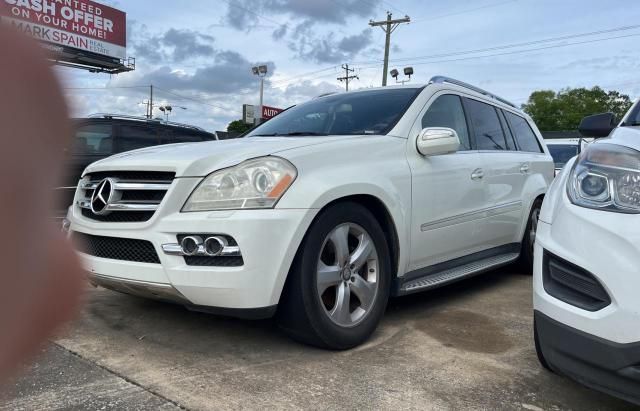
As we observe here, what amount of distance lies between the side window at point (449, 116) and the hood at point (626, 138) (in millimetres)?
1428

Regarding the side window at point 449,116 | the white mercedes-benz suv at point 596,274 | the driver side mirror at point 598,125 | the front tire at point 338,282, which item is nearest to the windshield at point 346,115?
the side window at point 449,116

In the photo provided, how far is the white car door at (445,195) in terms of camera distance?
3492 mm

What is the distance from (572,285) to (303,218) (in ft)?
4.12

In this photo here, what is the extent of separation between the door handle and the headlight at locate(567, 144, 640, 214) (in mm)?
1637

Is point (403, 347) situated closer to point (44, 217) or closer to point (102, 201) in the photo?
point (102, 201)

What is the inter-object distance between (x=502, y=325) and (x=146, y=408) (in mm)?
2302

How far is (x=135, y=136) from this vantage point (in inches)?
278

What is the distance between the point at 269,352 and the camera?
2.95 m

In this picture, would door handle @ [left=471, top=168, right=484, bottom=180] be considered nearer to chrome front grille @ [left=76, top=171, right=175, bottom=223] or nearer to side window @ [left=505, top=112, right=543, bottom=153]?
side window @ [left=505, top=112, right=543, bottom=153]

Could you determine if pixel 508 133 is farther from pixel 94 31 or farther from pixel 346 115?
pixel 94 31

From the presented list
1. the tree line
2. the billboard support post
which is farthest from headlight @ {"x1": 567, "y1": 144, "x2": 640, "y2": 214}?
the tree line

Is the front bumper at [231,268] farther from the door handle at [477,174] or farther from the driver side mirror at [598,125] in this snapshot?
the driver side mirror at [598,125]

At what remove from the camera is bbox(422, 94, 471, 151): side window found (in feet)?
12.9

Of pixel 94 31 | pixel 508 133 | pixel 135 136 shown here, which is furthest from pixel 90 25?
pixel 508 133
